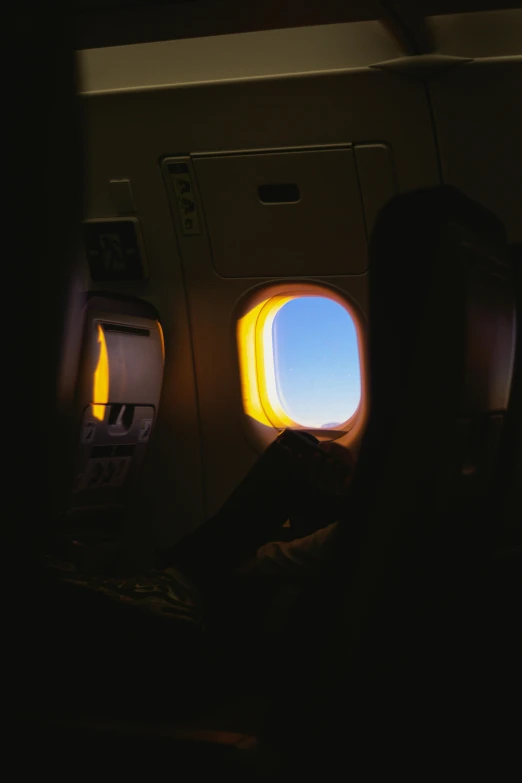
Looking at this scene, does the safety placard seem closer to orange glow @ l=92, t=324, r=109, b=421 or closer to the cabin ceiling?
the cabin ceiling

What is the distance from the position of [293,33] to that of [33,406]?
8.09ft

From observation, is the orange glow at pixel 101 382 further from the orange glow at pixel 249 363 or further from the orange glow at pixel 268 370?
the orange glow at pixel 268 370

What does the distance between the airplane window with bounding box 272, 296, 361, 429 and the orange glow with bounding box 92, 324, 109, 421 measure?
1068mm

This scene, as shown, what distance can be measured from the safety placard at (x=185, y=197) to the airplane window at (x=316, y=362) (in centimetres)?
63

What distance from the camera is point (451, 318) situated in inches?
67.4

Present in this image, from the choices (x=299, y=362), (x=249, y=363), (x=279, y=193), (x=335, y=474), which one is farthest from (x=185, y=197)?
(x=335, y=474)

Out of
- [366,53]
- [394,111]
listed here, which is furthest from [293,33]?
[394,111]

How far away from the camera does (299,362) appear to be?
186 inches

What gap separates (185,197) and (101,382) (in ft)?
3.34

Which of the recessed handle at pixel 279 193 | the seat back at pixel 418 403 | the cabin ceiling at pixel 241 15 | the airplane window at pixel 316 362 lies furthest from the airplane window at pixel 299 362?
the seat back at pixel 418 403

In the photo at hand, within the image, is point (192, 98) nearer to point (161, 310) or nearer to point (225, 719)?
point (161, 310)

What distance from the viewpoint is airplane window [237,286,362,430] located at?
4.56 meters

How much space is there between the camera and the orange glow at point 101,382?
387cm

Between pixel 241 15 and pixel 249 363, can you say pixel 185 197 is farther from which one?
pixel 241 15
